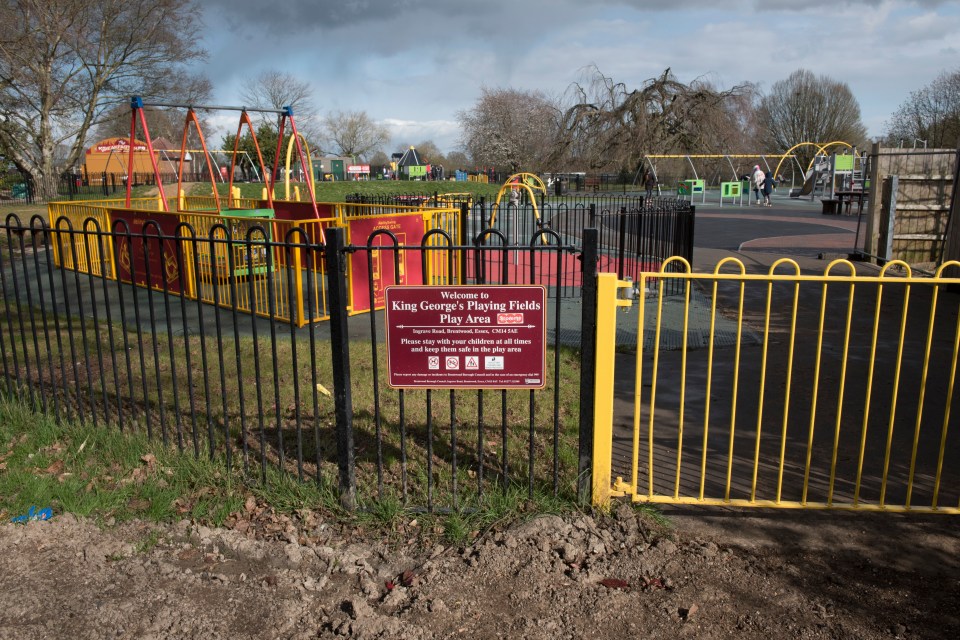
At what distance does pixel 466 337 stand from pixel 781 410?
3187 mm

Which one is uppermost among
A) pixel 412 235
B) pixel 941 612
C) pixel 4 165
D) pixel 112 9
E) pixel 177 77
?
pixel 112 9

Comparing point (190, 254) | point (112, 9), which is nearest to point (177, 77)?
point (112, 9)

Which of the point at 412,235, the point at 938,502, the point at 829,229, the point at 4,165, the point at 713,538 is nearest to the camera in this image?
the point at 713,538

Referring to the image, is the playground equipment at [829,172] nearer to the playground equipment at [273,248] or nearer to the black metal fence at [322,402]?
the playground equipment at [273,248]

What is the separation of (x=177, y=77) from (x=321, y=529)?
34.0m

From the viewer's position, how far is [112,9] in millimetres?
29047

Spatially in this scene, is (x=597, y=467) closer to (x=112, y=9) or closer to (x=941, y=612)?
(x=941, y=612)

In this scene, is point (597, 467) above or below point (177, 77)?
below

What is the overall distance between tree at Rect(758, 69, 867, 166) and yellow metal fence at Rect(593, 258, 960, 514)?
172 feet

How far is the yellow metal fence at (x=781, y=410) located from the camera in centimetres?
375

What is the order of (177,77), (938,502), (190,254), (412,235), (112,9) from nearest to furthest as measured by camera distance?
(938,502)
(412,235)
(190,254)
(112,9)
(177,77)

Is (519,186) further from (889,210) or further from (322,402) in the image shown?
(322,402)

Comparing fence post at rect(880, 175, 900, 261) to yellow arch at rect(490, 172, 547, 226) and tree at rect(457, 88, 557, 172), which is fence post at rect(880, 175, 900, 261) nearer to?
yellow arch at rect(490, 172, 547, 226)

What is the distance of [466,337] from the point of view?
3.79 meters
